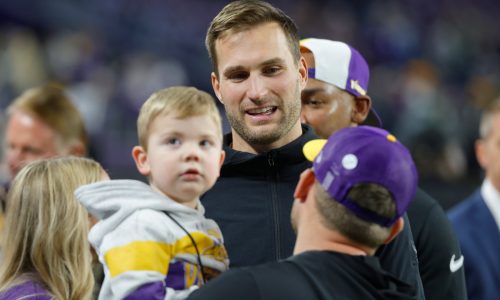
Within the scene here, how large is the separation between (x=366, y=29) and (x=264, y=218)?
1200 centimetres

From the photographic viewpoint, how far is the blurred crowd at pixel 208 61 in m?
10.2

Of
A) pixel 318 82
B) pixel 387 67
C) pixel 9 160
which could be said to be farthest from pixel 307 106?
pixel 387 67

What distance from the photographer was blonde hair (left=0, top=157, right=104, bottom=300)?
323cm

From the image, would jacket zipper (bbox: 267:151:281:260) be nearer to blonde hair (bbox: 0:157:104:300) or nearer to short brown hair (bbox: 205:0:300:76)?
short brown hair (bbox: 205:0:300:76)

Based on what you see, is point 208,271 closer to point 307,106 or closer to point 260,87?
point 260,87

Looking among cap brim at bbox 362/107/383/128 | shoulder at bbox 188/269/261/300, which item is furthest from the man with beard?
cap brim at bbox 362/107/383/128

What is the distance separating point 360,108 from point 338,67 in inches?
8.2

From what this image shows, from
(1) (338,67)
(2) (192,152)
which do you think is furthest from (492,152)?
(2) (192,152)

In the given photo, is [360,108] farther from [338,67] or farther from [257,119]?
[257,119]

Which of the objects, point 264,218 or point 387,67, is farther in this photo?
point 387,67

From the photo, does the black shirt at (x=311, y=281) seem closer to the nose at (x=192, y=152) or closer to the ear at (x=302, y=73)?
the nose at (x=192, y=152)

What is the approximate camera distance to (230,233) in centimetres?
306

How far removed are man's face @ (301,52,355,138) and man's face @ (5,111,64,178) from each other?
1549 mm

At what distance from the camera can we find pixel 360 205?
248 centimetres
